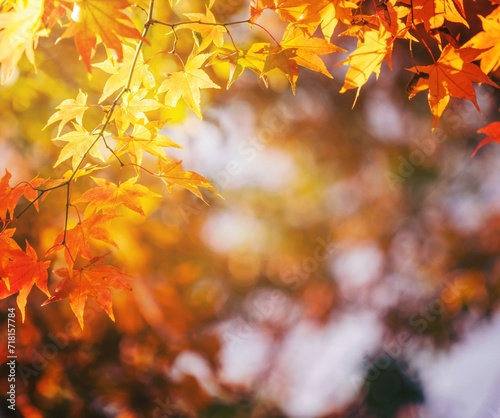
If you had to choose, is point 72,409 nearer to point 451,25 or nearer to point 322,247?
point 322,247

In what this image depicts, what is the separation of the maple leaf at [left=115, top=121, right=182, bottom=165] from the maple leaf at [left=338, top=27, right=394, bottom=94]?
0.42m

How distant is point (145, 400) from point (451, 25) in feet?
10.1

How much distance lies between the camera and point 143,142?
98cm

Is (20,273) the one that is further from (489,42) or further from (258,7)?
(489,42)

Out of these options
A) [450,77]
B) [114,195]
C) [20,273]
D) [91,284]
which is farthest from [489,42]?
[20,273]

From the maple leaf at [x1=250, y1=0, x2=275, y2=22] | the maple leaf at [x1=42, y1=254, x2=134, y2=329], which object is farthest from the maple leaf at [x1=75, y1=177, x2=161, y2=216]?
the maple leaf at [x1=250, y1=0, x2=275, y2=22]

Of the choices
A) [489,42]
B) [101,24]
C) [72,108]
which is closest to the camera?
[101,24]

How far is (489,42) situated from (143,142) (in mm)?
771

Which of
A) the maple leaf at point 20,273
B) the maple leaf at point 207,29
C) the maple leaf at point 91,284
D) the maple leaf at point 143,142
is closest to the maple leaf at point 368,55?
the maple leaf at point 207,29

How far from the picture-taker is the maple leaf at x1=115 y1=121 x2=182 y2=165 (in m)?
0.96

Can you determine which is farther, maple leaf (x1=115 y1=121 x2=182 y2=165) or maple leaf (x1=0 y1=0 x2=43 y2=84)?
maple leaf (x1=115 y1=121 x2=182 y2=165)

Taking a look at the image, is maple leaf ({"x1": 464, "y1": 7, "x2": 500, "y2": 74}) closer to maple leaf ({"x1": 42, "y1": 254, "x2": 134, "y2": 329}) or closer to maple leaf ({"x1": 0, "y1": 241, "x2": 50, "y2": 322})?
maple leaf ({"x1": 42, "y1": 254, "x2": 134, "y2": 329})

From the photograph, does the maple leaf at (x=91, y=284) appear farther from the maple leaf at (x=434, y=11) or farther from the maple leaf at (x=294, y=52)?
the maple leaf at (x=434, y=11)

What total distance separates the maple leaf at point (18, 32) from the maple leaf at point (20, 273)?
16.1 inches
